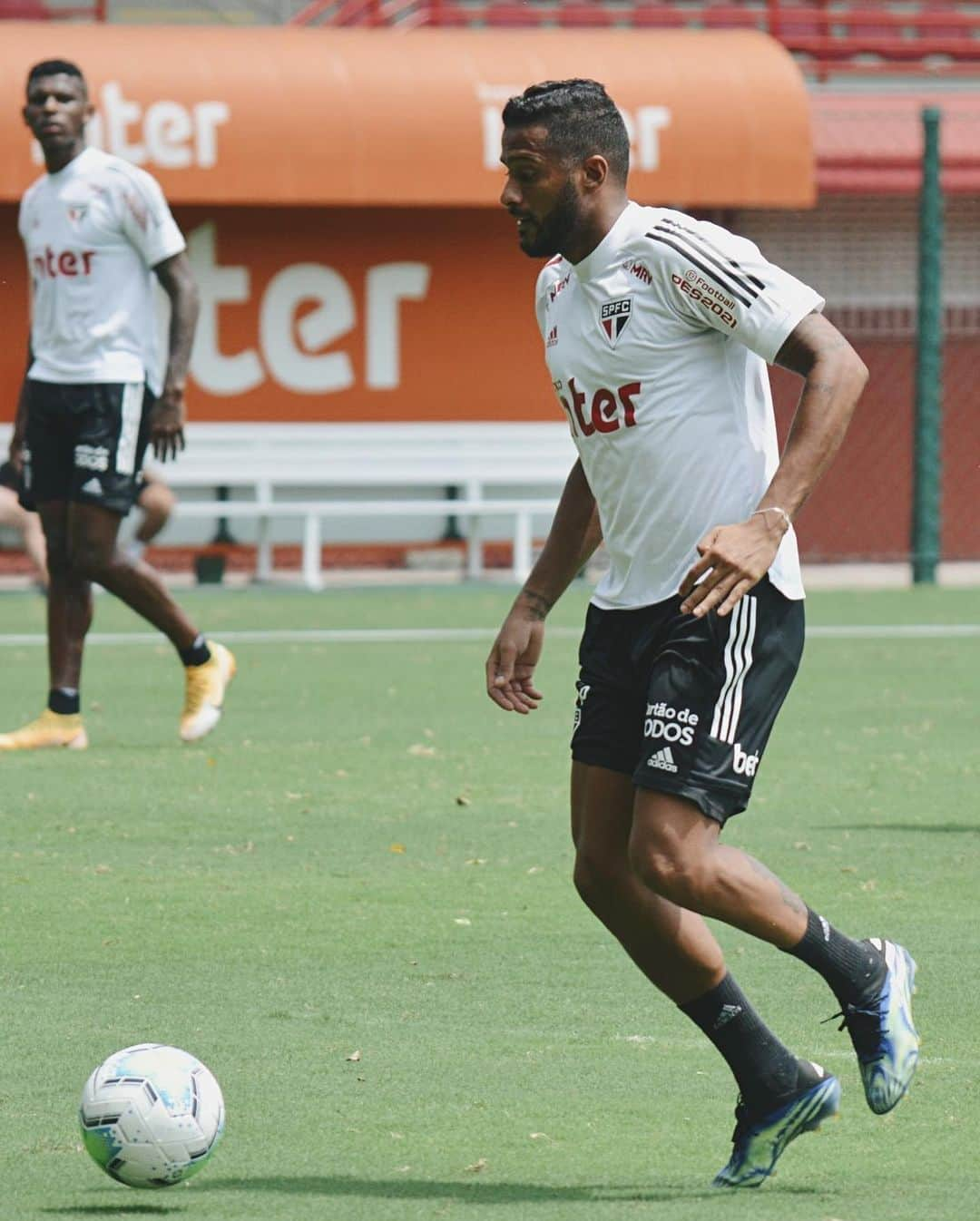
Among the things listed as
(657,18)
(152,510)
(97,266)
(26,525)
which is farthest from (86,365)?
(657,18)

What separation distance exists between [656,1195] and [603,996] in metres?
1.61

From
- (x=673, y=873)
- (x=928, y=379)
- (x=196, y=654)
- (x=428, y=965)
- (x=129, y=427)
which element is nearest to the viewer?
(x=673, y=873)

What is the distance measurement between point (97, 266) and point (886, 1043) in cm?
629

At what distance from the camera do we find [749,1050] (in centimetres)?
464

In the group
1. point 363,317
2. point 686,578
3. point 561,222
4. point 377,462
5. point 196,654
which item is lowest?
point 377,462

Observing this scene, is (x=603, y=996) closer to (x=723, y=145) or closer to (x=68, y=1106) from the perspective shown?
(x=68, y=1106)

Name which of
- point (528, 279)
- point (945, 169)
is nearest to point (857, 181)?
point (945, 169)

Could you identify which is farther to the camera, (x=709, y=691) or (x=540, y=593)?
(x=540, y=593)

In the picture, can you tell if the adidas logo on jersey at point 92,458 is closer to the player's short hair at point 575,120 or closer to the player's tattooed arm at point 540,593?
the player's tattooed arm at point 540,593

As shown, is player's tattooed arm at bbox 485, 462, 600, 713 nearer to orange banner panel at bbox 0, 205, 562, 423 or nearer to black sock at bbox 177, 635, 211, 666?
black sock at bbox 177, 635, 211, 666

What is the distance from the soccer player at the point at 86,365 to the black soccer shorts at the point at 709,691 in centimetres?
537

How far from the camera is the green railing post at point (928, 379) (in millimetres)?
19531

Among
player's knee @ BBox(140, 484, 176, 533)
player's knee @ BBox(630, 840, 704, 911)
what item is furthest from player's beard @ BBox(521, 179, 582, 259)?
player's knee @ BBox(140, 484, 176, 533)

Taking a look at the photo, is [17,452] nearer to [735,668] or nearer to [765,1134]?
[735,668]
